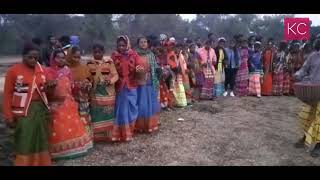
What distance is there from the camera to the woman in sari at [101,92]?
→ 580cm

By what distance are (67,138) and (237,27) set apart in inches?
896

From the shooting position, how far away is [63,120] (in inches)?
199

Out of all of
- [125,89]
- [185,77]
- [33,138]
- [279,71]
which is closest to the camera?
[33,138]

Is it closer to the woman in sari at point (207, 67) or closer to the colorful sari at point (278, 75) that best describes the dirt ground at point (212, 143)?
the woman in sari at point (207, 67)

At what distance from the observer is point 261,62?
10641mm

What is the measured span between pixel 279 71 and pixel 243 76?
105 centimetres

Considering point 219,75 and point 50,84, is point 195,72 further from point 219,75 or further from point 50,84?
point 50,84

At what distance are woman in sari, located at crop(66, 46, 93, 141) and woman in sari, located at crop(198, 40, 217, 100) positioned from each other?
4.71 m

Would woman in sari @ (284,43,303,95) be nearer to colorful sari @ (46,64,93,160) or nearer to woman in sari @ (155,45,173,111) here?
woman in sari @ (155,45,173,111)

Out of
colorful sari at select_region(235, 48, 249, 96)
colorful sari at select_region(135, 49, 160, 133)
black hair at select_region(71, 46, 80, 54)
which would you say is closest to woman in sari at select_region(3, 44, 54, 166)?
black hair at select_region(71, 46, 80, 54)

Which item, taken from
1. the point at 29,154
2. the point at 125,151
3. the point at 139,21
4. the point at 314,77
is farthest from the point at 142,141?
the point at 139,21

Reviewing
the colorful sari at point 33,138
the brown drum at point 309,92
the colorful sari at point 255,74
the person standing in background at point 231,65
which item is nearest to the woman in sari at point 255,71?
the colorful sari at point 255,74

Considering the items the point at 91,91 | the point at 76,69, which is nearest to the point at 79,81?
the point at 76,69
